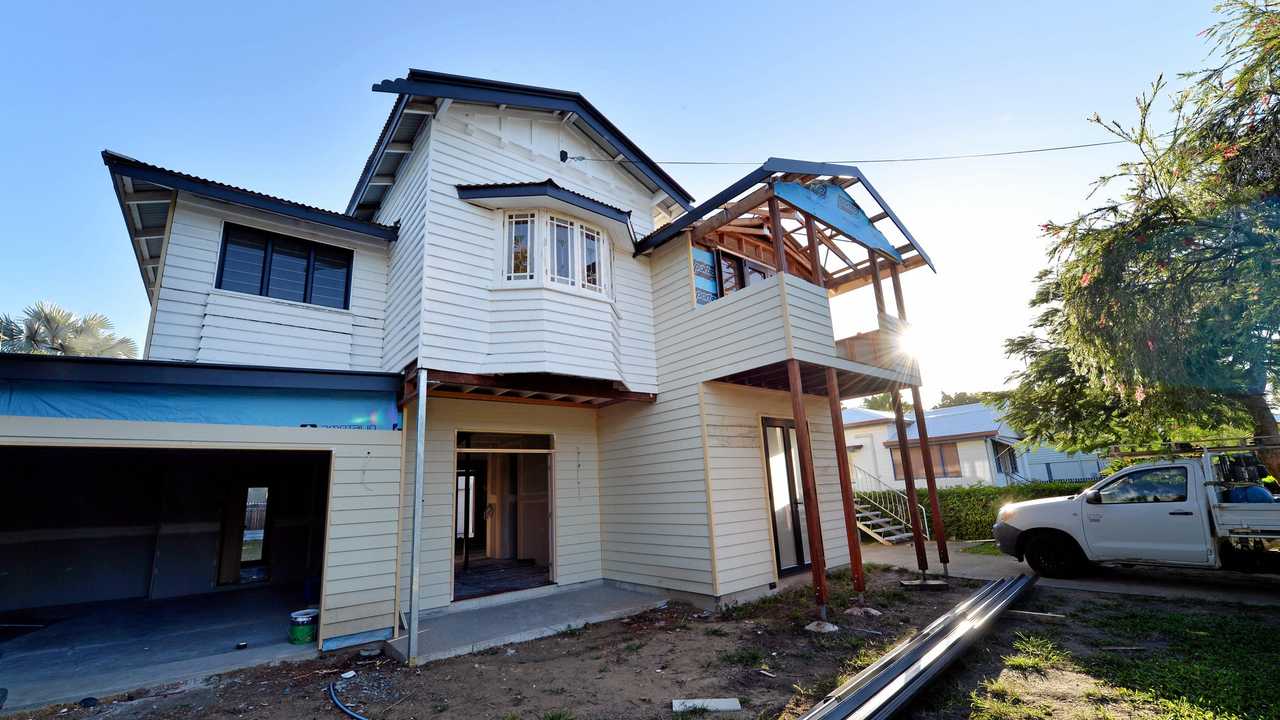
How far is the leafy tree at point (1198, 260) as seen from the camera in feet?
18.7

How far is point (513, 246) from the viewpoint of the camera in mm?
7930

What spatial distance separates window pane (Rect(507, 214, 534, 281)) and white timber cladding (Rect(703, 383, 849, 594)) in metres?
3.42

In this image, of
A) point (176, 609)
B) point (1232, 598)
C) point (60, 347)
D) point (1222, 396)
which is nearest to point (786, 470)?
point (1232, 598)

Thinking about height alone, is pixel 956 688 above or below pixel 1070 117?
below

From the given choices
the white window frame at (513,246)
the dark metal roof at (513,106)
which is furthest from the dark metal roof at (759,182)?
the white window frame at (513,246)

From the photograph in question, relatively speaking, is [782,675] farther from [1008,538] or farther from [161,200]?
[161,200]

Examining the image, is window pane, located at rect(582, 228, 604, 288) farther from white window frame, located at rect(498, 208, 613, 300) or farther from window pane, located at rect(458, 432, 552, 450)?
window pane, located at rect(458, 432, 552, 450)

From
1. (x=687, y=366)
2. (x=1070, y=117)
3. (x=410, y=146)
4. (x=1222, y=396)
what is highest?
(x=410, y=146)

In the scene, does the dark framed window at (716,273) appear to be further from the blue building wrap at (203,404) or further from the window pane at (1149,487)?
the window pane at (1149,487)

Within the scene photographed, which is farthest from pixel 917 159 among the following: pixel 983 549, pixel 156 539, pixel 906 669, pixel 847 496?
pixel 156 539

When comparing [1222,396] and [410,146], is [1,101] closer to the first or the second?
[410,146]

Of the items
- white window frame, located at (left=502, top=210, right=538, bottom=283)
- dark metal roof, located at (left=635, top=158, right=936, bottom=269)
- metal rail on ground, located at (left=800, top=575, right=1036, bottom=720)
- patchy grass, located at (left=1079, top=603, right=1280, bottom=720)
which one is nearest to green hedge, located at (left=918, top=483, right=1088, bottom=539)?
patchy grass, located at (left=1079, top=603, right=1280, bottom=720)

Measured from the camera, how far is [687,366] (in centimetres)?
852

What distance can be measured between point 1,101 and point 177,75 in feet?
12.4
